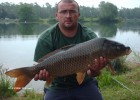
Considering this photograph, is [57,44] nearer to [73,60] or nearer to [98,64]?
[73,60]

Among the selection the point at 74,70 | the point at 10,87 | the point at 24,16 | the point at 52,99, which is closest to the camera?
the point at 74,70

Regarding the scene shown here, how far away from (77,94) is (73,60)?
67cm

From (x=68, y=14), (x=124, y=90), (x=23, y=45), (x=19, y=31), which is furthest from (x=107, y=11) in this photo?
(x=68, y=14)

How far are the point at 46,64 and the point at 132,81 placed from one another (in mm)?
3749

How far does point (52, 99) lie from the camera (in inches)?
140

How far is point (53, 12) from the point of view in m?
78.5

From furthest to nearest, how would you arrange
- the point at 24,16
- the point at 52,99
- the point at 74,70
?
the point at 24,16
the point at 52,99
the point at 74,70

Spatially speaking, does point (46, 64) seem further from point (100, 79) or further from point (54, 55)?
point (100, 79)

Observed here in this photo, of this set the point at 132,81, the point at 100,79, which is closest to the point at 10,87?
the point at 100,79

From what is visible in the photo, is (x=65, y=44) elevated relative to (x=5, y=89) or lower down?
elevated

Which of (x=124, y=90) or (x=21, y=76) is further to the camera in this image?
(x=124, y=90)

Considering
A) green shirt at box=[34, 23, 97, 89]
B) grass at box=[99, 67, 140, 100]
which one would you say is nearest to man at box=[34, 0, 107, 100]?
green shirt at box=[34, 23, 97, 89]

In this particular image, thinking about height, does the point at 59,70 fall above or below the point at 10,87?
above

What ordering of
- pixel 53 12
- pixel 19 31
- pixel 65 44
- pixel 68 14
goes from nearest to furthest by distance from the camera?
pixel 68 14 < pixel 65 44 < pixel 19 31 < pixel 53 12
